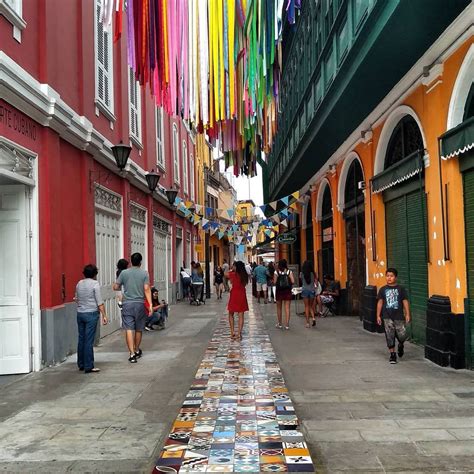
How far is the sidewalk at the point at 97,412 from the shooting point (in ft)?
14.9

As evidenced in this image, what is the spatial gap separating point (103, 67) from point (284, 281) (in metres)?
6.35

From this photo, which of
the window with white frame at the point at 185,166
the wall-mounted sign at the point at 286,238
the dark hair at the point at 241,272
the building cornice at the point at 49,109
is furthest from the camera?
the window with white frame at the point at 185,166

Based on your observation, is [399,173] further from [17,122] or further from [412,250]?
[17,122]

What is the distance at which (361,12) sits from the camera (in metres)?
8.09

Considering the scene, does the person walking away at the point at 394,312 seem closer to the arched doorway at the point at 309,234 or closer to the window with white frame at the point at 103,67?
the window with white frame at the point at 103,67

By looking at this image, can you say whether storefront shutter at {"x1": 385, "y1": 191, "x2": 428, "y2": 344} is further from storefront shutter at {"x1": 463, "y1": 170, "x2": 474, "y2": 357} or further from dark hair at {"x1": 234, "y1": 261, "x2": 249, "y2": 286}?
dark hair at {"x1": 234, "y1": 261, "x2": 249, "y2": 286}

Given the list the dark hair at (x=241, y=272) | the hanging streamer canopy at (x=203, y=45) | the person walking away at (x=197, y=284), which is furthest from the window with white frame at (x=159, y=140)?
the hanging streamer canopy at (x=203, y=45)

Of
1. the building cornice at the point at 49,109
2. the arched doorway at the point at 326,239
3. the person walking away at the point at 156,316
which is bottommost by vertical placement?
the person walking away at the point at 156,316

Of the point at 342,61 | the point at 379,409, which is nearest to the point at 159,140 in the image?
the point at 342,61

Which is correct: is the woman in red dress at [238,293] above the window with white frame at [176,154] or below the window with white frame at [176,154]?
below

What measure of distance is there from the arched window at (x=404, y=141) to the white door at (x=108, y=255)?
6.35 metres

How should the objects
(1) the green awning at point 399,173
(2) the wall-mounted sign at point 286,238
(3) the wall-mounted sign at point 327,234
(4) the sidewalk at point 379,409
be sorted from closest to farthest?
(4) the sidewalk at point 379,409
(1) the green awning at point 399,173
(3) the wall-mounted sign at point 327,234
(2) the wall-mounted sign at point 286,238

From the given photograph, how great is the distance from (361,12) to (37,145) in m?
5.32

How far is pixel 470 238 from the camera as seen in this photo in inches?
297
